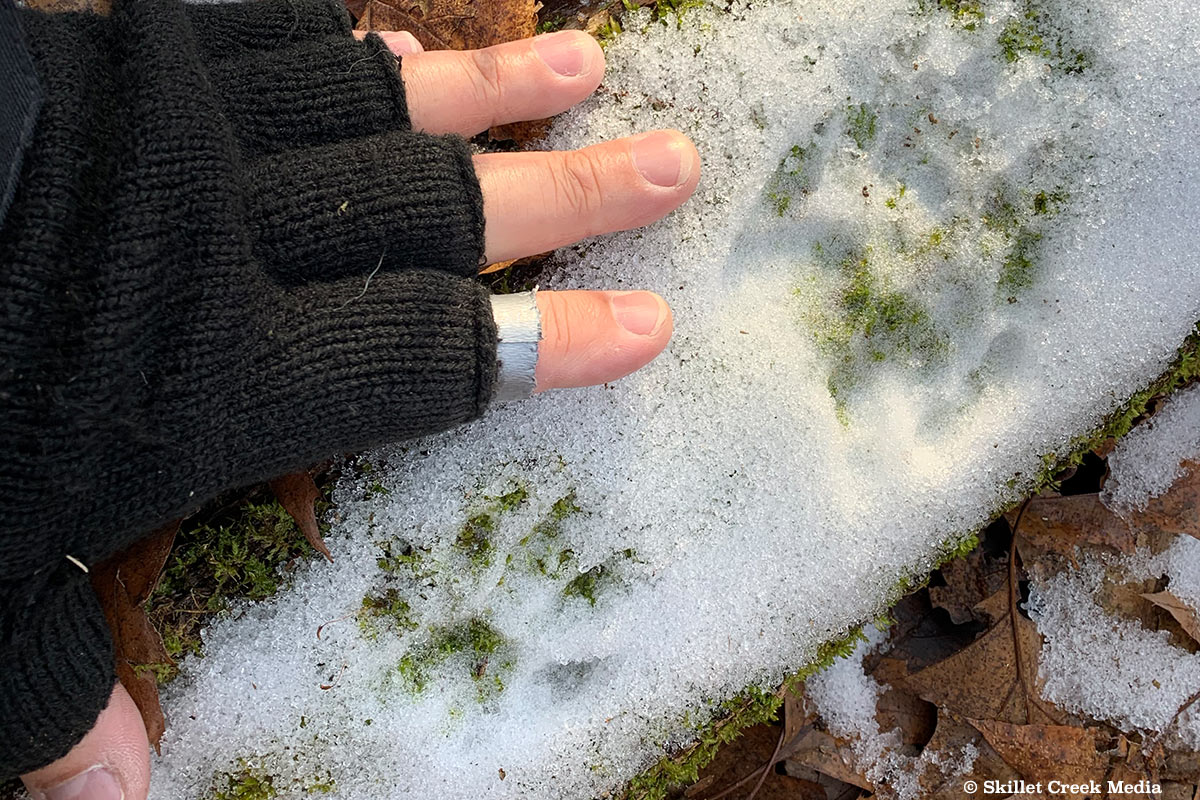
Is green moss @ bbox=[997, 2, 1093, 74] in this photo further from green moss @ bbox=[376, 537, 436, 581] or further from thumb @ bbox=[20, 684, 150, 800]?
thumb @ bbox=[20, 684, 150, 800]

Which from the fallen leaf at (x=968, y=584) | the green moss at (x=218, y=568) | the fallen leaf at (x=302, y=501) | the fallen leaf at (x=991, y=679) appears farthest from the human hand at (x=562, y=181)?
the fallen leaf at (x=991, y=679)

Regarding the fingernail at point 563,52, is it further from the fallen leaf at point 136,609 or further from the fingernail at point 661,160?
the fallen leaf at point 136,609

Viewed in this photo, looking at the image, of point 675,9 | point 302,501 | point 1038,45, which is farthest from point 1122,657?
point 302,501

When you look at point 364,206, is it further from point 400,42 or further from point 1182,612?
point 1182,612

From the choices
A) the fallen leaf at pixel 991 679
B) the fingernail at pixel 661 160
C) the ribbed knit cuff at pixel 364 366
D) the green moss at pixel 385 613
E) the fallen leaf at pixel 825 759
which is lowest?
the fallen leaf at pixel 825 759

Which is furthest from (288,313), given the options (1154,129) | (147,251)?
(1154,129)

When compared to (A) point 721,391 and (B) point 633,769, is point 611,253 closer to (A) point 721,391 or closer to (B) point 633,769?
(A) point 721,391
